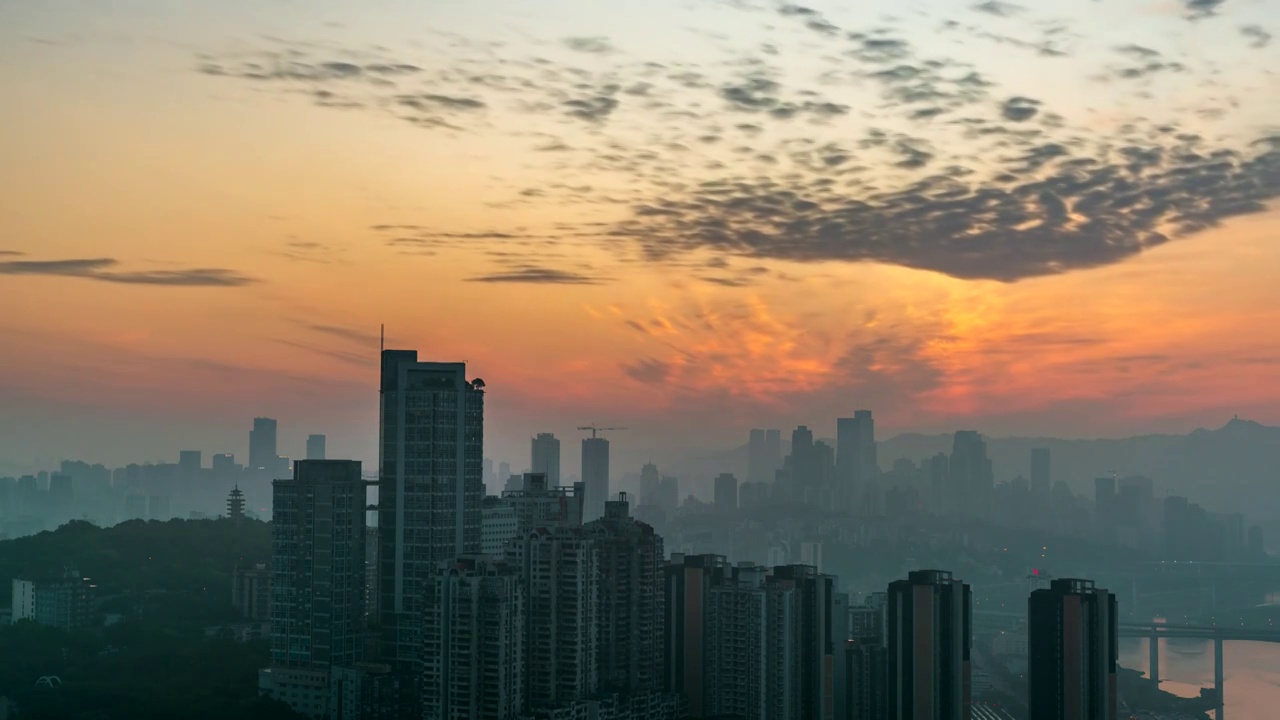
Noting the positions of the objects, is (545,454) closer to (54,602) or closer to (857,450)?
(54,602)

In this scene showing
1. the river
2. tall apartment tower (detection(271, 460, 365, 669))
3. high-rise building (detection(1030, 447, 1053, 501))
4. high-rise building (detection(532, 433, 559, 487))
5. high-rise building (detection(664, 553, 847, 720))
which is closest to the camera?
high-rise building (detection(664, 553, 847, 720))

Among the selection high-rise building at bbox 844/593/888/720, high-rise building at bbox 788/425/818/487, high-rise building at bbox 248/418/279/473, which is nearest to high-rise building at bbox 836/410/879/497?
high-rise building at bbox 788/425/818/487

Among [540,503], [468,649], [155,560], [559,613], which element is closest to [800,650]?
[559,613]

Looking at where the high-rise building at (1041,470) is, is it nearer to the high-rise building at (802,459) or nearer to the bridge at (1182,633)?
the high-rise building at (802,459)

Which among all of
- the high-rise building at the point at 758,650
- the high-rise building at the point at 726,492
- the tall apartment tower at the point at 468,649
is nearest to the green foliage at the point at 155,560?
the tall apartment tower at the point at 468,649

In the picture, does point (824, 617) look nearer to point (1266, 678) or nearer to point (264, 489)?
point (1266, 678)

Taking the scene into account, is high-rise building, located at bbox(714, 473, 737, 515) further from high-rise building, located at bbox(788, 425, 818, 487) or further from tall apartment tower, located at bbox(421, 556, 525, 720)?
tall apartment tower, located at bbox(421, 556, 525, 720)
